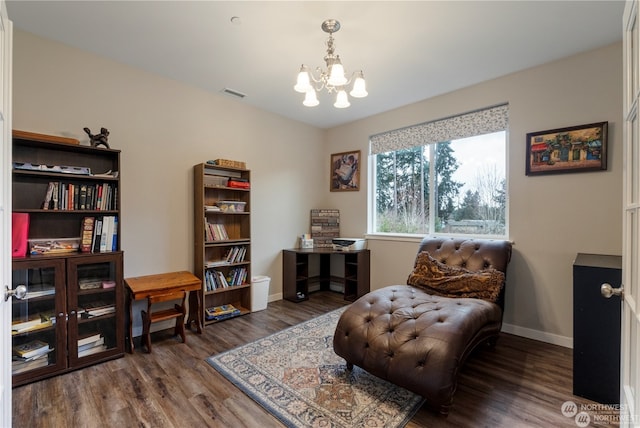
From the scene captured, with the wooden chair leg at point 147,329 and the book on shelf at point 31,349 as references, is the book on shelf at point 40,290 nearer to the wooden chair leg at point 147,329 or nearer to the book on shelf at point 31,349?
the book on shelf at point 31,349

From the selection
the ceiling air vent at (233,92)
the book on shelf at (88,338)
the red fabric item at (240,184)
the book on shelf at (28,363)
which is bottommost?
the book on shelf at (28,363)

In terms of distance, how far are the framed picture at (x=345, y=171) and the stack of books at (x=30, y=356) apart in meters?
3.59

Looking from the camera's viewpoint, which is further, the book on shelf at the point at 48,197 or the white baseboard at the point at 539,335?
the white baseboard at the point at 539,335

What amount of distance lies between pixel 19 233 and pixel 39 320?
0.64 m

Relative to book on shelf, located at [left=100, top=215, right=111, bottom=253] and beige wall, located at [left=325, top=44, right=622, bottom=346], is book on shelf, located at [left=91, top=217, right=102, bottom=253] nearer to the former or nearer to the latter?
book on shelf, located at [left=100, top=215, right=111, bottom=253]

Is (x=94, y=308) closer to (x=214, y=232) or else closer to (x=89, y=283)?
→ (x=89, y=283)

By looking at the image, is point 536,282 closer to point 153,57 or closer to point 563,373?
point 563,373

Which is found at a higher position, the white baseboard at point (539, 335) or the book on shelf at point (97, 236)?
the book on shelf at point (97, 236)

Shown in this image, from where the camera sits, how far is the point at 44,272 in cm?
205

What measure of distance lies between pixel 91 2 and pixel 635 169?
120 inches

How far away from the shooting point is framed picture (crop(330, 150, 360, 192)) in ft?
13.9

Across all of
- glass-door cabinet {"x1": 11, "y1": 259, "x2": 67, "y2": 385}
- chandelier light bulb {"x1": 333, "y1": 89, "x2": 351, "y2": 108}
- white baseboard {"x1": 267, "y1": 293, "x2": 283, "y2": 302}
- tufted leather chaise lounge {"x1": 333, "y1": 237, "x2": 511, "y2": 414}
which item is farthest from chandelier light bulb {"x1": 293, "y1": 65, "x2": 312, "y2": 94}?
white baseboard {"x1": 267, "y1": 293, "x2": 283, "y2": 302}

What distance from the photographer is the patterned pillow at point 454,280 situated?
237 centimetres

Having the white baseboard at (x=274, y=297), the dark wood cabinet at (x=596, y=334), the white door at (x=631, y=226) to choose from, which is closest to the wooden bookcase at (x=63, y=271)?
the white baseboard at (x=274, y=297)
